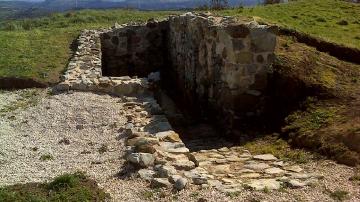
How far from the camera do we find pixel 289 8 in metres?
26.7

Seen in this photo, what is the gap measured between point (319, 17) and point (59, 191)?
17885mm

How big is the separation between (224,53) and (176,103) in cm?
459

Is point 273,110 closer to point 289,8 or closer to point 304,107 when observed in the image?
point 304,107

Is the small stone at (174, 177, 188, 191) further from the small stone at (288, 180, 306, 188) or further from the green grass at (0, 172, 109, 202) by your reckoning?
the small stone at (288, 180, 306, 188)

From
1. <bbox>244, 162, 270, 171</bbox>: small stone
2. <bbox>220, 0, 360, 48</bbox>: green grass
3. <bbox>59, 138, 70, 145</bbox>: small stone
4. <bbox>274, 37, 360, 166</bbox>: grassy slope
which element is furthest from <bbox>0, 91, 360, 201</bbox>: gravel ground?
<bbox>220, 0, 360, 48</bbox>: green grass

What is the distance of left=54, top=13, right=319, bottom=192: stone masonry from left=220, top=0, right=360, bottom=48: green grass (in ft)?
12.7

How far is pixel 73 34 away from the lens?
78.5ft

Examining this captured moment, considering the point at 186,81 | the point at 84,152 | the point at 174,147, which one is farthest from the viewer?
the point at 186,81

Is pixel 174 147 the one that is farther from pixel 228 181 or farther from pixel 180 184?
pixel 180 184

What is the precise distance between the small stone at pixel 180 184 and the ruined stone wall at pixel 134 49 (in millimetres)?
14080

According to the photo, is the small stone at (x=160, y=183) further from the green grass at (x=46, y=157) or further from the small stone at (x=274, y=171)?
the green grass at (x=46, y=157)

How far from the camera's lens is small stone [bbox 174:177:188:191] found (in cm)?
894

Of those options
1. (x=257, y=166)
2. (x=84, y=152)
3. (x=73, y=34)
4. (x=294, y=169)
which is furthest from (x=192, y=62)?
(x=73, y=34)

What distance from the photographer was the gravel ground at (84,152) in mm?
8797
